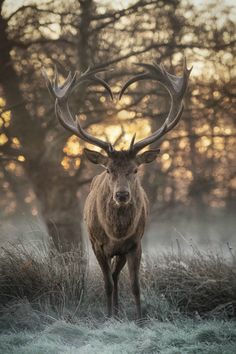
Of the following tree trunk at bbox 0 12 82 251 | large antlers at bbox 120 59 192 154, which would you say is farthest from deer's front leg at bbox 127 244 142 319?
tree trunk at bbox 0 12 82 251

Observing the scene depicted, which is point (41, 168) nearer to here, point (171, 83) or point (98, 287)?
point (98, 287)

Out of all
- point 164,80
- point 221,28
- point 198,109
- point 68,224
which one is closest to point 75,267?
point 164,80

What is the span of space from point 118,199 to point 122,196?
0.19ft

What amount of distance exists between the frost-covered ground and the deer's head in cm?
132

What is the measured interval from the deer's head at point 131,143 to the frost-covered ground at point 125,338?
1315mm

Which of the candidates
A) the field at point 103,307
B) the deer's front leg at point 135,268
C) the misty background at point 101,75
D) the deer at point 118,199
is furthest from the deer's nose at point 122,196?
the misty background at point 101,75

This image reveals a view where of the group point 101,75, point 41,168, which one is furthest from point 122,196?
point 41,168

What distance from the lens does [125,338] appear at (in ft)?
18.5

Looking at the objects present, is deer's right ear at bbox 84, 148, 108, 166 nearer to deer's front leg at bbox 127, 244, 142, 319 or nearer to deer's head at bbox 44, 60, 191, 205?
deer's head at bbox 44, 60, 191, 205

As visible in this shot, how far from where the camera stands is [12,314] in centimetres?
659

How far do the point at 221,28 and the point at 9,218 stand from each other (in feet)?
22.1

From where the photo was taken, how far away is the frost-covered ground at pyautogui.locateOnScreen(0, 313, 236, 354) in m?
5.21

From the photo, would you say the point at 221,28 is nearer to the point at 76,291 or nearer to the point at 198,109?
the point at 198,109

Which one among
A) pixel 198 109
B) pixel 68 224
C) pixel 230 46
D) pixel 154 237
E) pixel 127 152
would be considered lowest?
pixel 154 237
